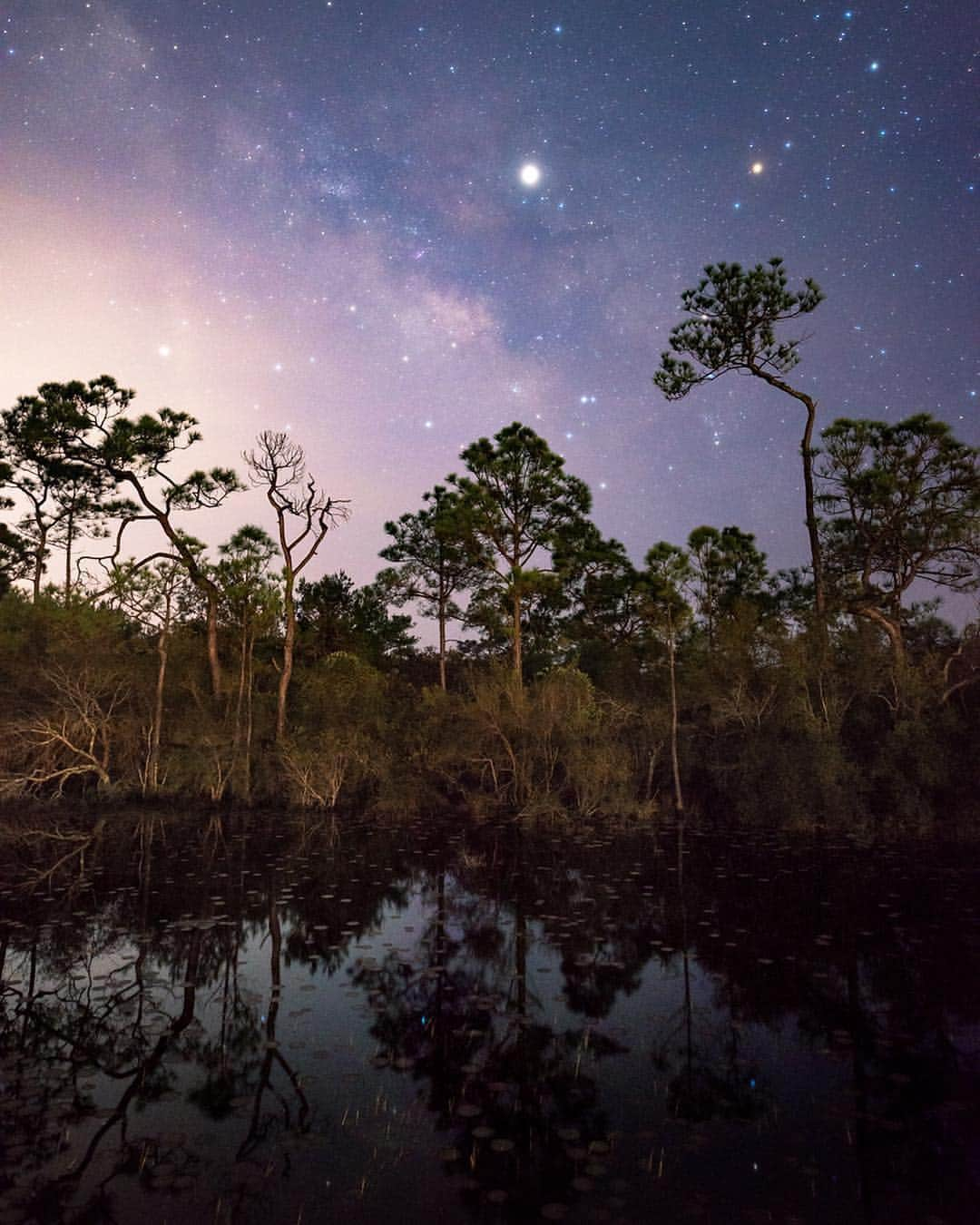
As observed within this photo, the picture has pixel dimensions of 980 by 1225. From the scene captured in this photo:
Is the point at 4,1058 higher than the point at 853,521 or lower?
lower

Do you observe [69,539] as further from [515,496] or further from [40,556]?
[515,496]

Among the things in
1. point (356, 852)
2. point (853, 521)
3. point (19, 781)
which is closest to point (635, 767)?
point (356, 852)

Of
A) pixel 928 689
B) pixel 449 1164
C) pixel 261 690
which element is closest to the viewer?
pixel 449 1164

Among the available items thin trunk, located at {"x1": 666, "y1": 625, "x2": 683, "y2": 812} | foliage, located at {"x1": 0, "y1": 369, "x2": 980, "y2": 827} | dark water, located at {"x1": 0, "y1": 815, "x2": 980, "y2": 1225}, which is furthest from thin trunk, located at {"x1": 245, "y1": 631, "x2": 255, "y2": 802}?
thin trunk, located at {"x1": 666, "y1": 625, "x2": 683, "y2": 812}

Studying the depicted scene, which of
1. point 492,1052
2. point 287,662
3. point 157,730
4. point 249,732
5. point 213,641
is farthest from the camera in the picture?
point 213,641

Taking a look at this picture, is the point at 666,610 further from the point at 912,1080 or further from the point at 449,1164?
the point at 449,1164

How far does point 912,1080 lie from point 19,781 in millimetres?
23730

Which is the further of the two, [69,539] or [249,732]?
→ [69,539]

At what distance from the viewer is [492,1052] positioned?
586cm

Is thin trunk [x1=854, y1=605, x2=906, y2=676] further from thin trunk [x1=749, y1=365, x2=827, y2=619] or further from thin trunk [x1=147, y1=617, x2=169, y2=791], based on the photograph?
thin trunk [x1=147, y1=617, x2=169, y2=791]

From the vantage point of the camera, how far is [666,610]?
21.7m

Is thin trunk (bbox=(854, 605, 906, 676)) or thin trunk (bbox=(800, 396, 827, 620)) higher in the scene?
thin trunk (bbox=(800, 396, 827, 620))

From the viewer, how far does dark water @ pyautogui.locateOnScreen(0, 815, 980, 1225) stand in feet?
13.3

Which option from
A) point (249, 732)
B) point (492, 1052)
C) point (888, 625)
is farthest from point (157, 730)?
point (888, 625)
